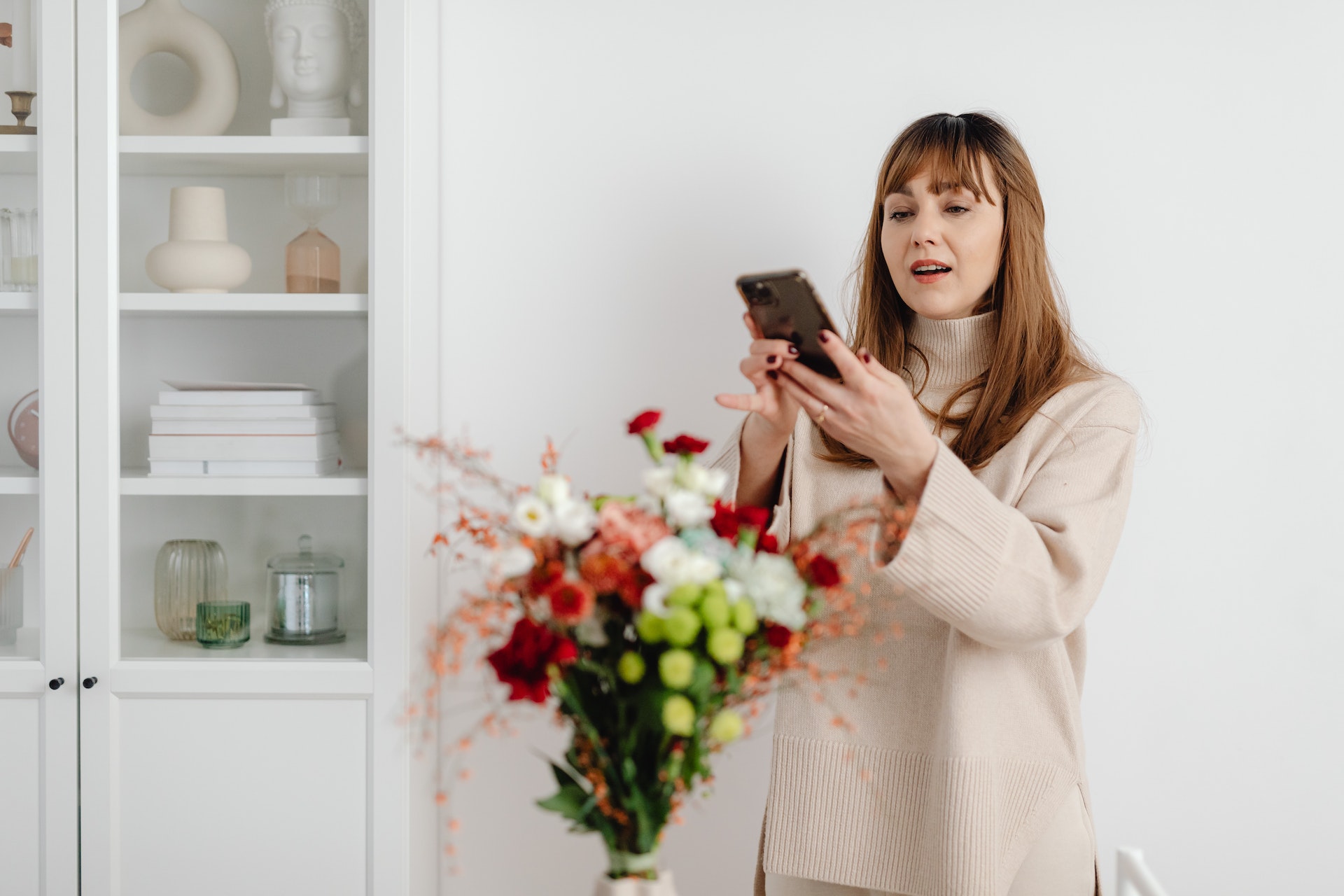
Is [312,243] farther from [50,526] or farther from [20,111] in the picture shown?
[50,526]

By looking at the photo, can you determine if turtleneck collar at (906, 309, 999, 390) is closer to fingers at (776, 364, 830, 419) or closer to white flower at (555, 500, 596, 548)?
fingers at (776, 364, 830, 419)

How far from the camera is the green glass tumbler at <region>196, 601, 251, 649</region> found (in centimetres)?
157

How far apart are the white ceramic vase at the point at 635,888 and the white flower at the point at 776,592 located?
0.69 ft

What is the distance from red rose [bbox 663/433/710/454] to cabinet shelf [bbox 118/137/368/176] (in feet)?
3.26

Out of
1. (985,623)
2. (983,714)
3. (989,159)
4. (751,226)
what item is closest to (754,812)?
(983,714)

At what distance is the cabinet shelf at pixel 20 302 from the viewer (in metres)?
1.51

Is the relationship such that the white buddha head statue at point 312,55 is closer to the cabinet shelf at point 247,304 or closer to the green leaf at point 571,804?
the cabinet shelf at point 247,304

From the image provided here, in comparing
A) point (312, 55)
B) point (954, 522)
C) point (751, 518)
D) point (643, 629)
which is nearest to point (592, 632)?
point (643, 629)

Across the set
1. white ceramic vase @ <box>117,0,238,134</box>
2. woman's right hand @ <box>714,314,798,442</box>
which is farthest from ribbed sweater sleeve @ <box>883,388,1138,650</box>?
white ceramic vase @ <box>117,0,238,134</box>

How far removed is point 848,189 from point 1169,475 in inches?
29.4

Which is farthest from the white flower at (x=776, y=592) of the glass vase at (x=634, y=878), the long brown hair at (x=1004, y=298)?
the long brown hair at (x=1004, y=298)

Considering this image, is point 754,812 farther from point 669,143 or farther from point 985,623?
point 669,143

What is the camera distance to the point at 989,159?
1.31 m

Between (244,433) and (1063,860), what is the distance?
4.30 ft
